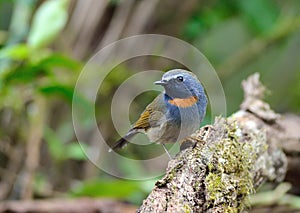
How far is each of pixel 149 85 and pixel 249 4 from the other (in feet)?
3.54

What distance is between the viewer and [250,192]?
1.55 meters

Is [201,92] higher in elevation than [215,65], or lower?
lower

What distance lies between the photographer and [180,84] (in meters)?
1.27

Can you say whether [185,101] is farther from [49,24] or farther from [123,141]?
[49,24]

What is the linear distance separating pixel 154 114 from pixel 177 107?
115mm

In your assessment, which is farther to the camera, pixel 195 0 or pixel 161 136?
pixel 195 0

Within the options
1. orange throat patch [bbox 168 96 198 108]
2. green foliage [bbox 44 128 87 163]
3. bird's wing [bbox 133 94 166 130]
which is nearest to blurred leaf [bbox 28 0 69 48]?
green foliage [bbox 44 128 87 163]

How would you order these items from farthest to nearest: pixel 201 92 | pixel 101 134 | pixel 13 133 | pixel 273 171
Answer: pixel 101 134 < pixel 13 133 < pixel 273 171 < pixel 201 92

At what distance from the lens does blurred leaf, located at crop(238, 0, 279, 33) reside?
397cm

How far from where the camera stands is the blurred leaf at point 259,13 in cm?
397

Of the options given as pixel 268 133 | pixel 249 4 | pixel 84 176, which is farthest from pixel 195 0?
pixel 268 133

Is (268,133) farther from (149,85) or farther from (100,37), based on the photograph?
(100,37)

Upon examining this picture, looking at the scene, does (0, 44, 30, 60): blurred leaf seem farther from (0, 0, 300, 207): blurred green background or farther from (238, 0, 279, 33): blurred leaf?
(238, 0, 279, 33): blurred leaf

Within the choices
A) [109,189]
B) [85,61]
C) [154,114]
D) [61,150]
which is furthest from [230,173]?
[85,61]
